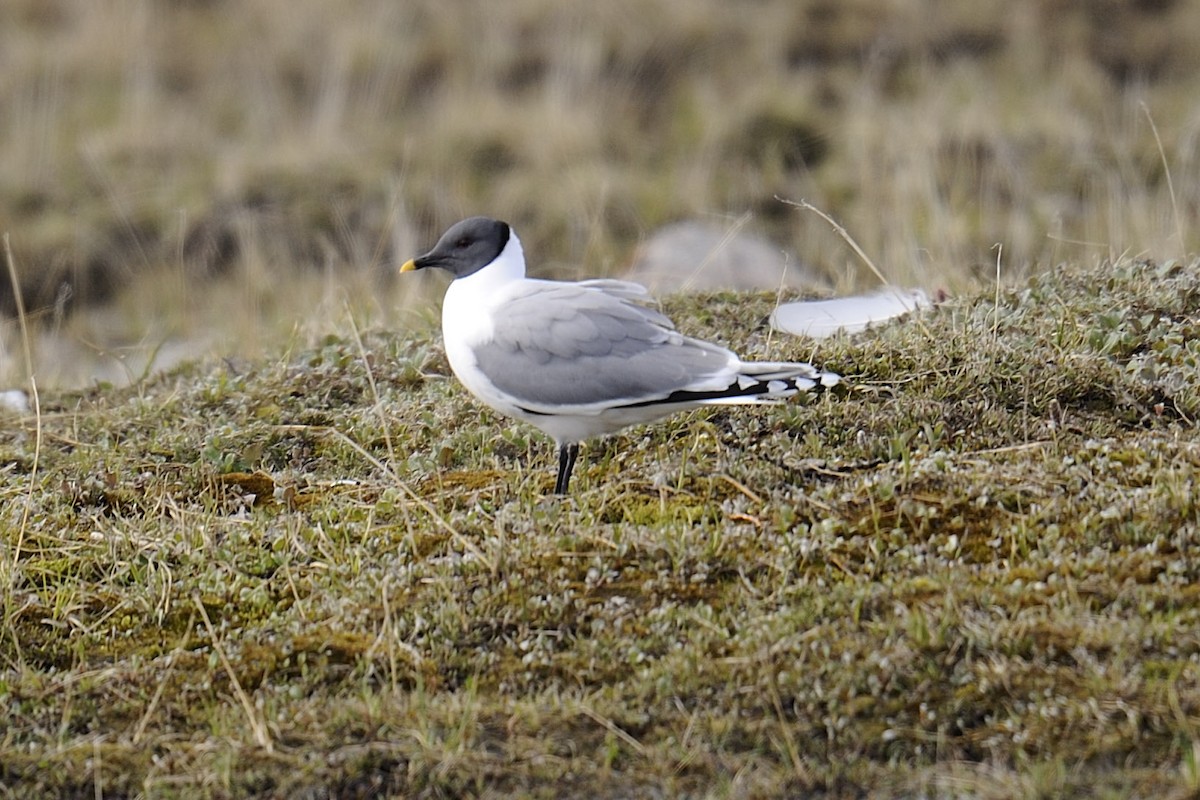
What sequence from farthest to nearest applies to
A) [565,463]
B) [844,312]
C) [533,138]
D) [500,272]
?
[533,138] < [844,312] < [500,272] < [565,463]

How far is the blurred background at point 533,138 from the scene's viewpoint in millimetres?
8844

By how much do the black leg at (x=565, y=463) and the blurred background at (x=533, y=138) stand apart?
8.61 ft

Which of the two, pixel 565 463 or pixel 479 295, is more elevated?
pixel 479 295

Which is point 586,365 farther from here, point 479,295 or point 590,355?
point 479,295

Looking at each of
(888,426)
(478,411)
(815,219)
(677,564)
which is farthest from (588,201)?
(677,564)

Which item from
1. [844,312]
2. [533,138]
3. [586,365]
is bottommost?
[533,138]

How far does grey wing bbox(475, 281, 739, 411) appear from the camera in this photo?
4.08 meters

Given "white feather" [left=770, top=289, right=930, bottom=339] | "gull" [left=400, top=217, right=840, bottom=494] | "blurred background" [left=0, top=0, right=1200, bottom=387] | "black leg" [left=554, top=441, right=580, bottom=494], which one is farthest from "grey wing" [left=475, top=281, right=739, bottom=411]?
"blurred background" [left=0, top=0, right=1200, bottom=387]

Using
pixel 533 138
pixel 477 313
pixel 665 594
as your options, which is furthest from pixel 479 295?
pixel 533 138

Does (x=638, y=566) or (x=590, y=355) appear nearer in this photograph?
(x=638, y=566)

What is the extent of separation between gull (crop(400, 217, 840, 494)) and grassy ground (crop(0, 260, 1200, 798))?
0.69 ft

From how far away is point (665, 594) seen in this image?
371cm

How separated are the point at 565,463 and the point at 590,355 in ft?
1.10

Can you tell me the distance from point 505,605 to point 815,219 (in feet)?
19.2
